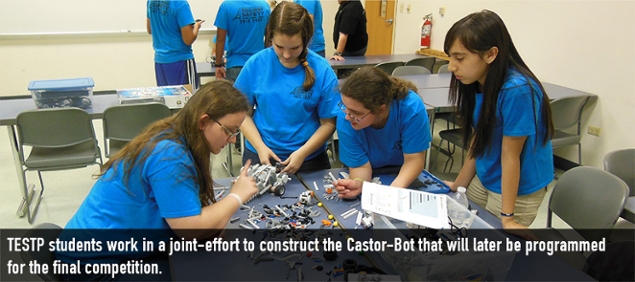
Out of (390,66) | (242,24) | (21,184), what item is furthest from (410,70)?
(21,184)

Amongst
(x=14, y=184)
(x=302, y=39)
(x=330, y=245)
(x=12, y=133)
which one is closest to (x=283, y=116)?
(x=302, y=39)

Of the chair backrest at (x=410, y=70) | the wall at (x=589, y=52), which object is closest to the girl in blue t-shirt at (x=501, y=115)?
the wall at (x=589, y=52)

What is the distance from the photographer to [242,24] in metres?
3.88

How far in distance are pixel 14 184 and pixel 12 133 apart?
88cm

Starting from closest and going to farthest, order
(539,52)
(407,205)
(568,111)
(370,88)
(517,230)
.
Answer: (407,205)
(517,230)
(370,88)
(568,111)
(539,52)

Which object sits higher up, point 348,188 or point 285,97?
point 285,97

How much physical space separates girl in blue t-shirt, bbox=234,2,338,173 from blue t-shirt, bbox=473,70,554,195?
0.74 meters

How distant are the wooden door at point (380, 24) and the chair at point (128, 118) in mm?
4518

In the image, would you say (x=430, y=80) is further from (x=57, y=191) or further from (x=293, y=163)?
(x=57, y=191)

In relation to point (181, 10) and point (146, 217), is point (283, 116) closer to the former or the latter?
point (146, 217)

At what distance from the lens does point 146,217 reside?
4.65 feet

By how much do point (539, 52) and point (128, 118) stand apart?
3.81 meters

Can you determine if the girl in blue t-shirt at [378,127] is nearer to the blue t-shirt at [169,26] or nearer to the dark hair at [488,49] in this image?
the dark hair at [488,49]

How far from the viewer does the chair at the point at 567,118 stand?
3.51 meters
